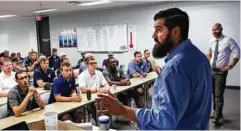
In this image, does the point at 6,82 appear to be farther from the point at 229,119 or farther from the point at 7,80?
the point at 229,119

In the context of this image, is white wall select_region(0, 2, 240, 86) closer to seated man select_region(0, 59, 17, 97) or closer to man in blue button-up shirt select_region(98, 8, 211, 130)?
seated man select_region(0, 59, 17, 97)

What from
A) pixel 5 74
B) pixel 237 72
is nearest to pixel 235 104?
pixel 237 72

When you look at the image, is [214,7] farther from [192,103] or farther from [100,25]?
[192,103]

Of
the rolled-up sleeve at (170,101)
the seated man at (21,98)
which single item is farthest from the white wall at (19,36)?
the rolled-up sleeve at (170,101)

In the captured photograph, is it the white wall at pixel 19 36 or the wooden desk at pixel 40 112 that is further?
the white wall at pixel 19 36

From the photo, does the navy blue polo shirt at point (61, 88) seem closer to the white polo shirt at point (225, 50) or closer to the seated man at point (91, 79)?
the seated man at point (91, 79)

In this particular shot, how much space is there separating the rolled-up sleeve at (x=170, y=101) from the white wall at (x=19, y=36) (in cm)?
1062

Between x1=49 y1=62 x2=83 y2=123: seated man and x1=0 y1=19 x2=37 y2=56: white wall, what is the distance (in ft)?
26.3

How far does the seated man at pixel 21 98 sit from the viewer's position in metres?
2.82

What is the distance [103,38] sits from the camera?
8.80 m

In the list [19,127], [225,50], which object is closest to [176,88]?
[19,127]

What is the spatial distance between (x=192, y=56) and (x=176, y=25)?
6.2 inches

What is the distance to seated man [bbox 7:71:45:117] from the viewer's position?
282cm

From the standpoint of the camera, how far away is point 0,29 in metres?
13.1
